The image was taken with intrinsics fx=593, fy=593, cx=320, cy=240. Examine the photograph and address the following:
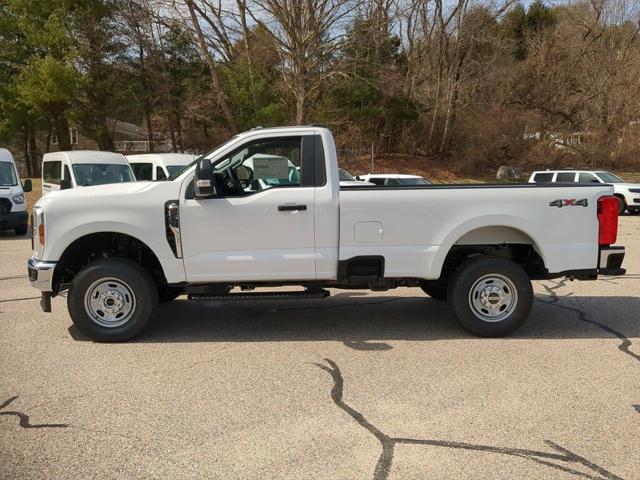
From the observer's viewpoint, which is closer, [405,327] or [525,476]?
[525,476]

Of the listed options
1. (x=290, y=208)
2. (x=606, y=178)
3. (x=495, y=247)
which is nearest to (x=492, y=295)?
(x=495, y=247)

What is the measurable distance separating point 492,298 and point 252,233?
2494 millimetres

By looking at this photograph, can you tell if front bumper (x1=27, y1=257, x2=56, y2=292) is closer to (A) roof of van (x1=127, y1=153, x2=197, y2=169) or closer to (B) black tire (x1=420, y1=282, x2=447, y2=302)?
(B) black tire (x1=420, y1=282, x2=447, y2=302)

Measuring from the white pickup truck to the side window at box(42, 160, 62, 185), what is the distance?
1146cm

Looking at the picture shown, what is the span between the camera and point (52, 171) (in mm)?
16719

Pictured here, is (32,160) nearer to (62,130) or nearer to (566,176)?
(62,130)

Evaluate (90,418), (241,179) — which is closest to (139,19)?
(241,179)

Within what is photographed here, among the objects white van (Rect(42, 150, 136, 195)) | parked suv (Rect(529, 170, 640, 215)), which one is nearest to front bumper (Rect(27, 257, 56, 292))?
white van (Rect(42, 150, 136, 195))

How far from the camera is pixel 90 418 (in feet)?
13.5

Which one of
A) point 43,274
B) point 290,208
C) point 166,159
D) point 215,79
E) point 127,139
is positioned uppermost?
point 215,79

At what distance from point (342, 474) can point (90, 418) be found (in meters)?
1.89

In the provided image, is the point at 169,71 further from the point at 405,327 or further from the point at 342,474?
the point at 342,474

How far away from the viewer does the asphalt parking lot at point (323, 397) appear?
3.52 metres

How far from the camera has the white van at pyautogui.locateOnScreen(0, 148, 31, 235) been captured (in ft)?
47.5
